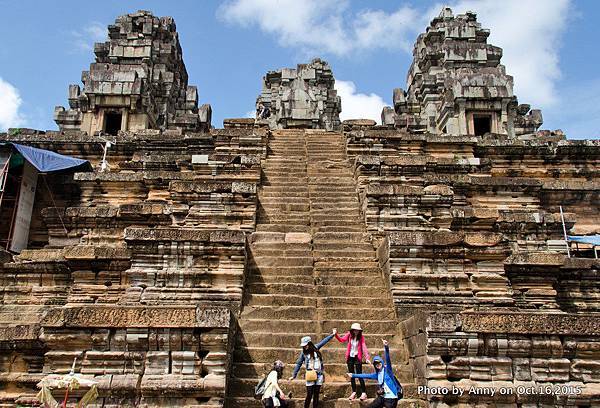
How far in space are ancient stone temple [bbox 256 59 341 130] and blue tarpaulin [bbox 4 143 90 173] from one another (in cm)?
1154

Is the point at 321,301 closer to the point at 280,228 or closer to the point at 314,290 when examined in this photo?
the point at 314,290

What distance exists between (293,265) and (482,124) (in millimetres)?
14519

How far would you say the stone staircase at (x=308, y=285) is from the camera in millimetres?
6957

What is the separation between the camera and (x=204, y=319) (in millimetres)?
5953

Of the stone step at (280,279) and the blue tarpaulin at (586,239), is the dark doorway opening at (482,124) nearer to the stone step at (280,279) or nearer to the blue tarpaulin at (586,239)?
the blue tarpaulin at (586,239)

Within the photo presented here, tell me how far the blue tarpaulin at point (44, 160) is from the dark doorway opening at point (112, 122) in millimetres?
8010

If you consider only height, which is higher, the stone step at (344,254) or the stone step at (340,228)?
the stone step at (340,228)

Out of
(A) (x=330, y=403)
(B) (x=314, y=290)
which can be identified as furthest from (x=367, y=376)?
(B) (x=314, y=290)

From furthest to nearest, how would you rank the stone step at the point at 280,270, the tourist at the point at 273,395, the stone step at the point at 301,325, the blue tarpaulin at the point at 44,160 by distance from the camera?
the blue tarpaulin at the point at 44,160
the stone step at the point at 280,270
the stone step at the point at 301,325
the tourist at the point at 273,395

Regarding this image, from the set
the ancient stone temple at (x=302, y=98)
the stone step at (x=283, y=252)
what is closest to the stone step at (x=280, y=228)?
the stone step at (x=283, y=252)

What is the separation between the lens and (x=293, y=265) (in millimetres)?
9305

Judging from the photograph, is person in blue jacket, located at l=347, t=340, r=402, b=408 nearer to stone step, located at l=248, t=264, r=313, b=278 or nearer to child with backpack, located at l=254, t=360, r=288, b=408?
child with backpack, located at l=254, t=360, r=288, b=408

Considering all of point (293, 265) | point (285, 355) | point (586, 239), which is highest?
point (586, 239)

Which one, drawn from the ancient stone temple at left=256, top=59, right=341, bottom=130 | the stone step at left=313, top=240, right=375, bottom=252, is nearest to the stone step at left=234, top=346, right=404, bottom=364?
the stone step at left=313, top=240, right=375, bottom=252
